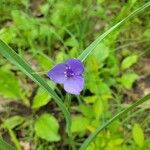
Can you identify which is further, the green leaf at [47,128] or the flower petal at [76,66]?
the green leaf at [47,128]

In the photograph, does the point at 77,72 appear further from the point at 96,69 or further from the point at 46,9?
the point at 46,9

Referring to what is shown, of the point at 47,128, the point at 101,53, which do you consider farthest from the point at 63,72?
the point at 101,53

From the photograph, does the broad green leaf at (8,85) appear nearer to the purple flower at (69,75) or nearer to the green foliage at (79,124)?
the green foliage at (79,124)

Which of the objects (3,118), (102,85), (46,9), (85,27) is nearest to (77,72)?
(102,85)

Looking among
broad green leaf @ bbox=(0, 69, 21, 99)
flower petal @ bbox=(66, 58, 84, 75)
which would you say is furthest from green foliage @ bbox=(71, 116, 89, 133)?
flower petal @ bbox=(66, 58, 84, 75)

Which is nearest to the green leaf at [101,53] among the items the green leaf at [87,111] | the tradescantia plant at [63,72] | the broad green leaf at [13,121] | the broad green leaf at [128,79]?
the broad green leaf at [128,79]
